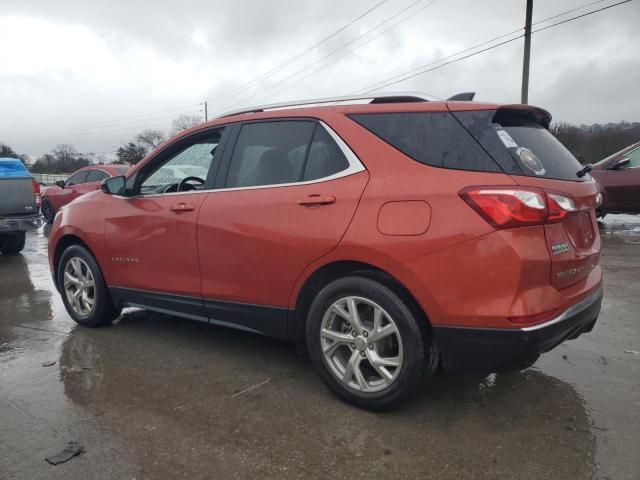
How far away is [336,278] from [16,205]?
7.60 metres

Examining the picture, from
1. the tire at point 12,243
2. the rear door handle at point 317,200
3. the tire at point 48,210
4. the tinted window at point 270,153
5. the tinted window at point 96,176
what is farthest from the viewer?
the tire at point 48,210

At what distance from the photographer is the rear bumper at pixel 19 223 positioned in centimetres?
840

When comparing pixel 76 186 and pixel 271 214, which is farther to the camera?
pixel 76 186

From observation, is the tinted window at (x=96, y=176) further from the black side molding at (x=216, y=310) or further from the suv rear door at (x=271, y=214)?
the suv rear door at (x=271, y=214)

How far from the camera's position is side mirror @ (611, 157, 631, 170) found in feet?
33.1

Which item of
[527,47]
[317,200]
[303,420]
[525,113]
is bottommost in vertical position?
[303,420]

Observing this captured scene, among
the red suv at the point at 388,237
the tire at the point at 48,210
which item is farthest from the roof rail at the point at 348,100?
the tire at the point at 48,210

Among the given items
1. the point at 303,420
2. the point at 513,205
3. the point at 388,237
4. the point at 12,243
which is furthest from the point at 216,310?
the point at 12,243

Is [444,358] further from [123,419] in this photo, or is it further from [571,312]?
[123,419]

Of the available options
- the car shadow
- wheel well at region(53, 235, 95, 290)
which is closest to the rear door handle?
the car shadow

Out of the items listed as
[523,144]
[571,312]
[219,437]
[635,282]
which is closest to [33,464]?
[219,437]

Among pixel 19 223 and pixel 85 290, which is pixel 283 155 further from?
pixel 19 223

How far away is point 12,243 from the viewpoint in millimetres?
9219

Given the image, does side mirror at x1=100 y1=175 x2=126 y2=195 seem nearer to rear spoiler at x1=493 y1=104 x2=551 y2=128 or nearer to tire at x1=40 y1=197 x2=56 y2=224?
rear spoiler at x1=493 y1=104 x2=551 y2=128
